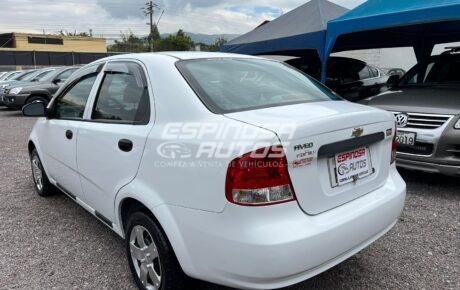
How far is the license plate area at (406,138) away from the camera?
4.63 m

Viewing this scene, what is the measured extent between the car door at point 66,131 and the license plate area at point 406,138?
11.1 feet

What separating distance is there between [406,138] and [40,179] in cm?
419

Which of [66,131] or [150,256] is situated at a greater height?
[66,131]

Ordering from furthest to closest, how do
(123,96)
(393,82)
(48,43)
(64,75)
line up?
(48,43) → (64,75) → (393,82) → (123,96)

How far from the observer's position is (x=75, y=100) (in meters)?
3.66

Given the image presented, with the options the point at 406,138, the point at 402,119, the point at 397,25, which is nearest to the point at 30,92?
the point at 397,25

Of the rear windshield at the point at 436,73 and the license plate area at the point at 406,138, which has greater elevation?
the rear windshield at the point at 436,73

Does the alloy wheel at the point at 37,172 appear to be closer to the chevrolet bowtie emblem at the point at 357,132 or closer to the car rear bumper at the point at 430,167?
the chevrolet bowtie emblem at the point at 357,132

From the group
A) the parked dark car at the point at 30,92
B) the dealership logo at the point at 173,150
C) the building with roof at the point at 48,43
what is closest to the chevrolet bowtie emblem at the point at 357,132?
the dealership logo at the point at 173,150

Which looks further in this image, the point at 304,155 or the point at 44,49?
the point at 44,49

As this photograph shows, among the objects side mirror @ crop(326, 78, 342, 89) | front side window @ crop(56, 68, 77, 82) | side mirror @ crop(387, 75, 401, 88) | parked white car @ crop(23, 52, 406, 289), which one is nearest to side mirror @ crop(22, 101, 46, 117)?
parked white car @ crop(23, 52, 406, 289)

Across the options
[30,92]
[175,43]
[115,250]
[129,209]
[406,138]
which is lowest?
[30,92]

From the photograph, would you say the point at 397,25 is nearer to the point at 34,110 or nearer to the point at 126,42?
the point at 34,110

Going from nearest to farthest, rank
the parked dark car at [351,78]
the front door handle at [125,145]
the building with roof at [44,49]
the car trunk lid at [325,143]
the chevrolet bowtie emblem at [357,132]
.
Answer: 1. the car trunk lid at [325,143]
2. the chevrolet bowtie emblem at [357,132]
3. the front door handle at [125,145]
4. the parked dark car at [351,78]
5. the building with roof at [44,49]
